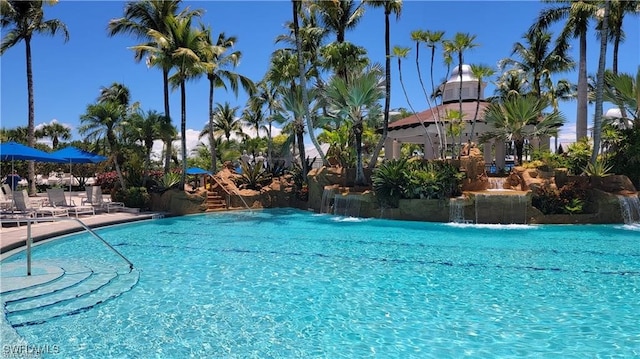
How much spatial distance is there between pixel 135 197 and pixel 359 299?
15555 mm

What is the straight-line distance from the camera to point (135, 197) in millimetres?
20109

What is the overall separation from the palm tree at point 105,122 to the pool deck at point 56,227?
3.29m

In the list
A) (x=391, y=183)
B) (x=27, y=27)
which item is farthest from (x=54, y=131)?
(x=391, y=183)

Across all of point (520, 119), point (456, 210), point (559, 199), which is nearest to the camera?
point (559, 199)

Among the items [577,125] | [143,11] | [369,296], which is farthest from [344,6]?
[369,296]

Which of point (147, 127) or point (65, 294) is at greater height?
point (147, 127)

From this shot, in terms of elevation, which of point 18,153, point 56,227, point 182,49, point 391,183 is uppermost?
point 182,49

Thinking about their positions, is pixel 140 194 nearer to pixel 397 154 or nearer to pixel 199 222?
pixel 199 222

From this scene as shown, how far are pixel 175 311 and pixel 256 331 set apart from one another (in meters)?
1.53

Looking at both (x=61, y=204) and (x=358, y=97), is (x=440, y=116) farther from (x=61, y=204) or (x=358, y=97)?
(x=61, y=204)

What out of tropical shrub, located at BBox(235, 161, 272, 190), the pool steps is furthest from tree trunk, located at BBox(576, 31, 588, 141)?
the pool steps

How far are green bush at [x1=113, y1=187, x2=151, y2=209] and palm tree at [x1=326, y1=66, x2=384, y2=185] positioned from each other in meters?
9.69

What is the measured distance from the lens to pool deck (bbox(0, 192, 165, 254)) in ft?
35.6

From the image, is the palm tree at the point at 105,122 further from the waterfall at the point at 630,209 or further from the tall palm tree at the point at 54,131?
the tall palm tree at the point at 54,131
